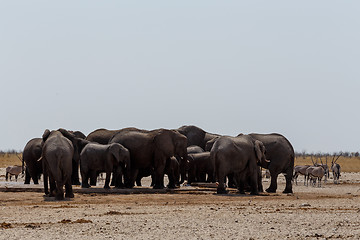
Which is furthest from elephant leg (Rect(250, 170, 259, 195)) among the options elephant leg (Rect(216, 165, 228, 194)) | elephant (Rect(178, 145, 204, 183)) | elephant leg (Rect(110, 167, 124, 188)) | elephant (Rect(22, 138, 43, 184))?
elephant (Rect(22, 138, 43, 184))

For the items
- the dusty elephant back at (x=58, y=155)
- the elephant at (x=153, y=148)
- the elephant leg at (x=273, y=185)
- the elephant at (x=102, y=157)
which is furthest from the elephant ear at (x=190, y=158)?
the dusty elephant back at (x=58, y=155)

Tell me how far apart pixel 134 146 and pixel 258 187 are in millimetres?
5328

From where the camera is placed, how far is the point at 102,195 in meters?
25.0

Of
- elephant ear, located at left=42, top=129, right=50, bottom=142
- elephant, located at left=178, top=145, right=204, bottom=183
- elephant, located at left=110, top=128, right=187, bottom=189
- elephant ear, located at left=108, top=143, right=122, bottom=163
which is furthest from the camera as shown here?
elephant, located at left=178, top=145, right=204, bottom=183

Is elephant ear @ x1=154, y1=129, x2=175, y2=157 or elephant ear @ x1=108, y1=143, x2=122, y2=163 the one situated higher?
elephant ear @ x1=154, y1=129, x2=175, y2=157

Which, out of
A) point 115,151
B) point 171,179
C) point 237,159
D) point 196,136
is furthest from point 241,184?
point 196,136

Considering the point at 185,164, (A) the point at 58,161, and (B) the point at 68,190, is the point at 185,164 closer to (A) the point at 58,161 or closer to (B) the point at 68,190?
(B) the point at 68,190

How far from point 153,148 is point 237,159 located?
4.37 metres

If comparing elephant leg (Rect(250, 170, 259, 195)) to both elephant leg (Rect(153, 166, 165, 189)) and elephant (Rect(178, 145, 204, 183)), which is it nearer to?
elephant leg (Rect(153, 166, 165, 189))

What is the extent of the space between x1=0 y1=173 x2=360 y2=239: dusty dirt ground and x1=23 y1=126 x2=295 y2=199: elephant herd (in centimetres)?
335

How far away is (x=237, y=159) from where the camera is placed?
2634 cm

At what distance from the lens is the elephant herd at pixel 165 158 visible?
2639cm

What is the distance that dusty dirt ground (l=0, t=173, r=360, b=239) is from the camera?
46.2 ft

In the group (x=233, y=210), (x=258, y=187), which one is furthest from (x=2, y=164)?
(x=233, y=210)
